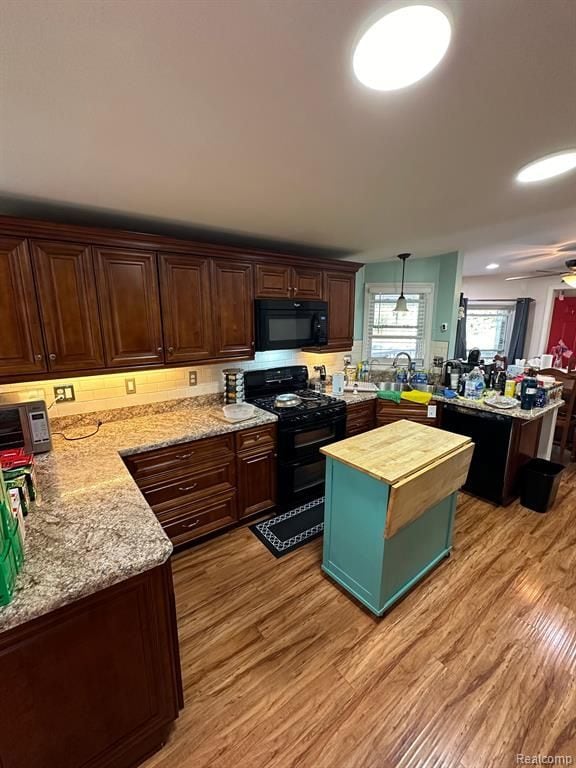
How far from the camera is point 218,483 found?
8.35 ft

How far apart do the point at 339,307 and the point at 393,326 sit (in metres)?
1.15

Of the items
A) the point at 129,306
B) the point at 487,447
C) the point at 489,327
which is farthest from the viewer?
the point at 489,327

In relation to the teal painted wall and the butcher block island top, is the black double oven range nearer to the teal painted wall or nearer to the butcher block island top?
the butcher block island top

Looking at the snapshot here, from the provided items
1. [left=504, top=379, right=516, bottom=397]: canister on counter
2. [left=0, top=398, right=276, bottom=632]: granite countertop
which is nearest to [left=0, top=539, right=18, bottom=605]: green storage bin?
[left=0, top=398, right=276, bottom=632]: granite countertop

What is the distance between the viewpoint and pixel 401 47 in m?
0.92

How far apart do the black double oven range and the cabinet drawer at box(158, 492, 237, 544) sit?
0.49 meters

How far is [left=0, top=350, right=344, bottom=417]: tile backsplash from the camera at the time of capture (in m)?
2.30

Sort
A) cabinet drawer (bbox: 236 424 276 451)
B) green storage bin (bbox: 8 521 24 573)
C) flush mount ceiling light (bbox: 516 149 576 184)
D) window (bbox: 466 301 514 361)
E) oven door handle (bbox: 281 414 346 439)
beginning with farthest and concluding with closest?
window (bbox: 466 301 514 361), oven door handle (bbox: 281 414 346 439), cabinet drawer (bbox: 236 424 276 451), flush mount ceiling light (bbox: 516 149 576 184), green storage bin (bbox: 8 521 24 573)

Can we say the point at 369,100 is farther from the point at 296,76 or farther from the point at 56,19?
the point at 56,19

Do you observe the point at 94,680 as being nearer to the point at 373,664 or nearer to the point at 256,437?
the point at 373,664

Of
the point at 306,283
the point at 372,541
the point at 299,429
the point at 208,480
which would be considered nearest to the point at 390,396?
the point at 299,429

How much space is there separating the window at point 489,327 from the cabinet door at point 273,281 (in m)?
5.46

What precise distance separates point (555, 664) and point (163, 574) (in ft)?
6.82

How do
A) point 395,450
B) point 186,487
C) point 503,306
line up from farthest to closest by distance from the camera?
point 503,306 < point 186,487 < point 395,450
